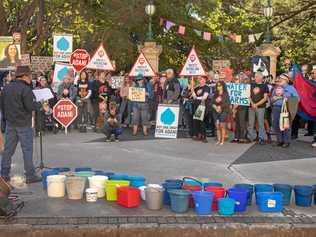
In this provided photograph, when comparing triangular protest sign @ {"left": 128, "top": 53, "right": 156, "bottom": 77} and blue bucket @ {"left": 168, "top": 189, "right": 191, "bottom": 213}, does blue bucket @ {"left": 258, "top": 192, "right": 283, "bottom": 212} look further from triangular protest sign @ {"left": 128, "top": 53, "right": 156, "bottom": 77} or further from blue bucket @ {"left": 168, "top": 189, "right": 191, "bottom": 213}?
triangular protest sign @ {"left": 128, "top": 53, "right": 156, "bottom": 77}

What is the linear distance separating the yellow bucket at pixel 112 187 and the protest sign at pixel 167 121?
6.42m

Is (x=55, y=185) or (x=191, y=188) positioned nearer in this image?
(x=191, y=188)

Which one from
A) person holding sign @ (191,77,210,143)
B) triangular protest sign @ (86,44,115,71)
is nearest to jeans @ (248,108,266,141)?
person holding sign @ (191,77,210,143)

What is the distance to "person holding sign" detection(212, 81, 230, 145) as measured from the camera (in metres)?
14.1

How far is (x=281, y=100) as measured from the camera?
13891 millimetres

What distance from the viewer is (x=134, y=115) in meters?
16.1

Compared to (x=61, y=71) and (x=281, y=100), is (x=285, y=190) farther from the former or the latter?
(x=61, y=71)

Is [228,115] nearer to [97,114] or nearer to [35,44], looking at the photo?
[97,114]

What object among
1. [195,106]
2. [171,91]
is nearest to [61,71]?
[171,91]

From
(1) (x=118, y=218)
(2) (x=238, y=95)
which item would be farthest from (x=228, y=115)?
(1) (x=118, y=218)

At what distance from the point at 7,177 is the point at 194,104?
6761 mm

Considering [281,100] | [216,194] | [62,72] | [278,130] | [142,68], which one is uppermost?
[142,68]

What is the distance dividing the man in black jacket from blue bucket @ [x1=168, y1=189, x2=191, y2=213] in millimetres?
2820

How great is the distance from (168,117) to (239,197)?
708 centimetres
